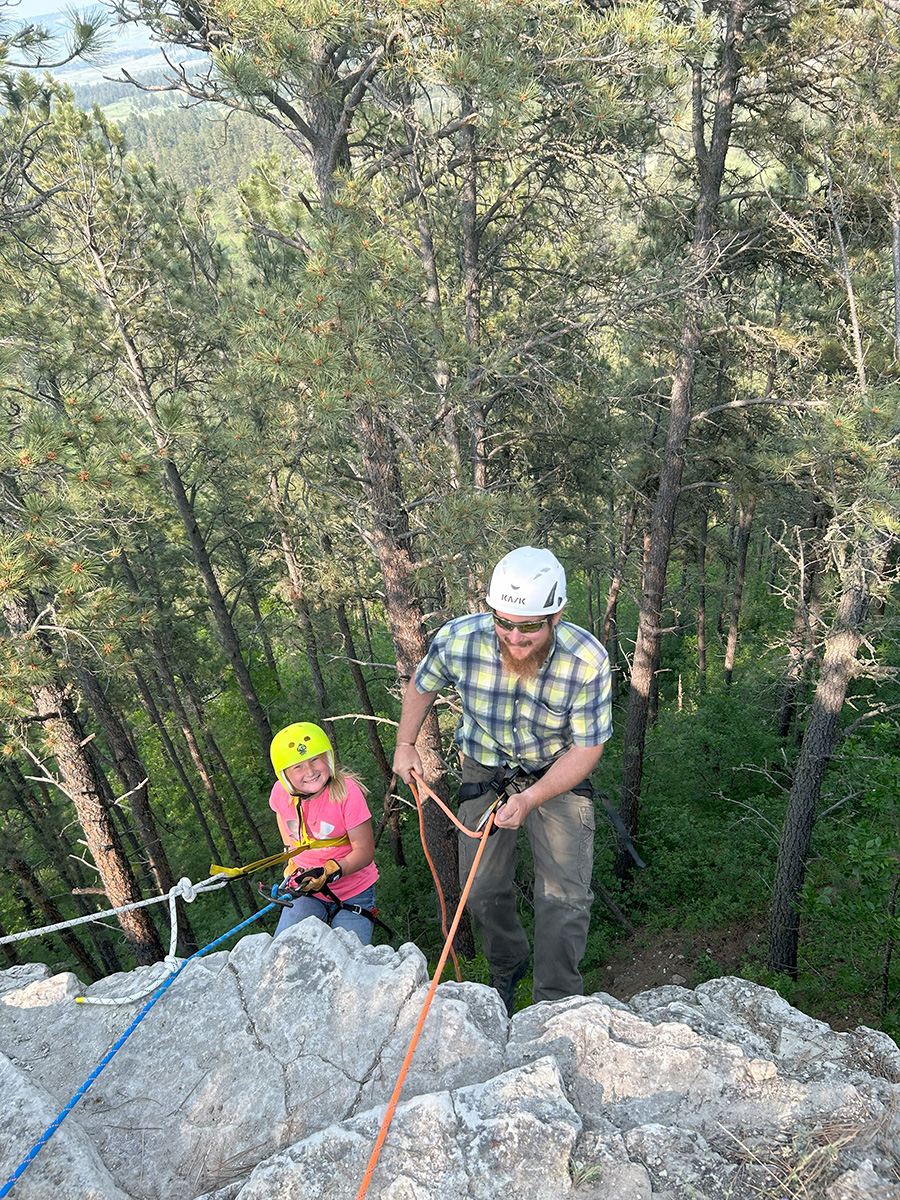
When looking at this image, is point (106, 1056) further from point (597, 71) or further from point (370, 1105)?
point (597, 71)

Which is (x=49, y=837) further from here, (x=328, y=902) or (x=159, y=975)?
(x=159, y=975)

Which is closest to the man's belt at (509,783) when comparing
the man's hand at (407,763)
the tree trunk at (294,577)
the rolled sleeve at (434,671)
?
the man's hand at (407,763)

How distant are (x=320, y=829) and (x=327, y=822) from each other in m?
0.06

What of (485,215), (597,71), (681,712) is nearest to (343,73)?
(597,71)

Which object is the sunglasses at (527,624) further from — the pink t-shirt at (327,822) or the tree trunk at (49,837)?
the tree trunk at (49,837)

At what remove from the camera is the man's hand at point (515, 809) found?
10.8 feet

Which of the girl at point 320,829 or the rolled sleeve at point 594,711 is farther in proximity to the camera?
the girl at point 320,829

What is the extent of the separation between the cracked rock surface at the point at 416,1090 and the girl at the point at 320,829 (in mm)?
496

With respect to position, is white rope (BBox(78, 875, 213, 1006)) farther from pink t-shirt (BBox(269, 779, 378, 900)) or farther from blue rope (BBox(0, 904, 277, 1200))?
pink t-shirt (BBox(269, 779, 378, 900))

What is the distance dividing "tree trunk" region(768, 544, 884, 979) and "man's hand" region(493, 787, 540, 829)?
15.4 ft

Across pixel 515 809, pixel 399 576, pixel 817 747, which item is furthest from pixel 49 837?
pixel 515 809

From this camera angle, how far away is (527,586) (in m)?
3.27

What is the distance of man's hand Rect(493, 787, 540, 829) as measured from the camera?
3285 mm

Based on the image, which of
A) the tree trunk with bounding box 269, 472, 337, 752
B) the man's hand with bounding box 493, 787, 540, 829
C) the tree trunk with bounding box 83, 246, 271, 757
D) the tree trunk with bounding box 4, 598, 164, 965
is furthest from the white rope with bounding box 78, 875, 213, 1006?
the tree trunk with bounding box 269, 472, 337, 752
